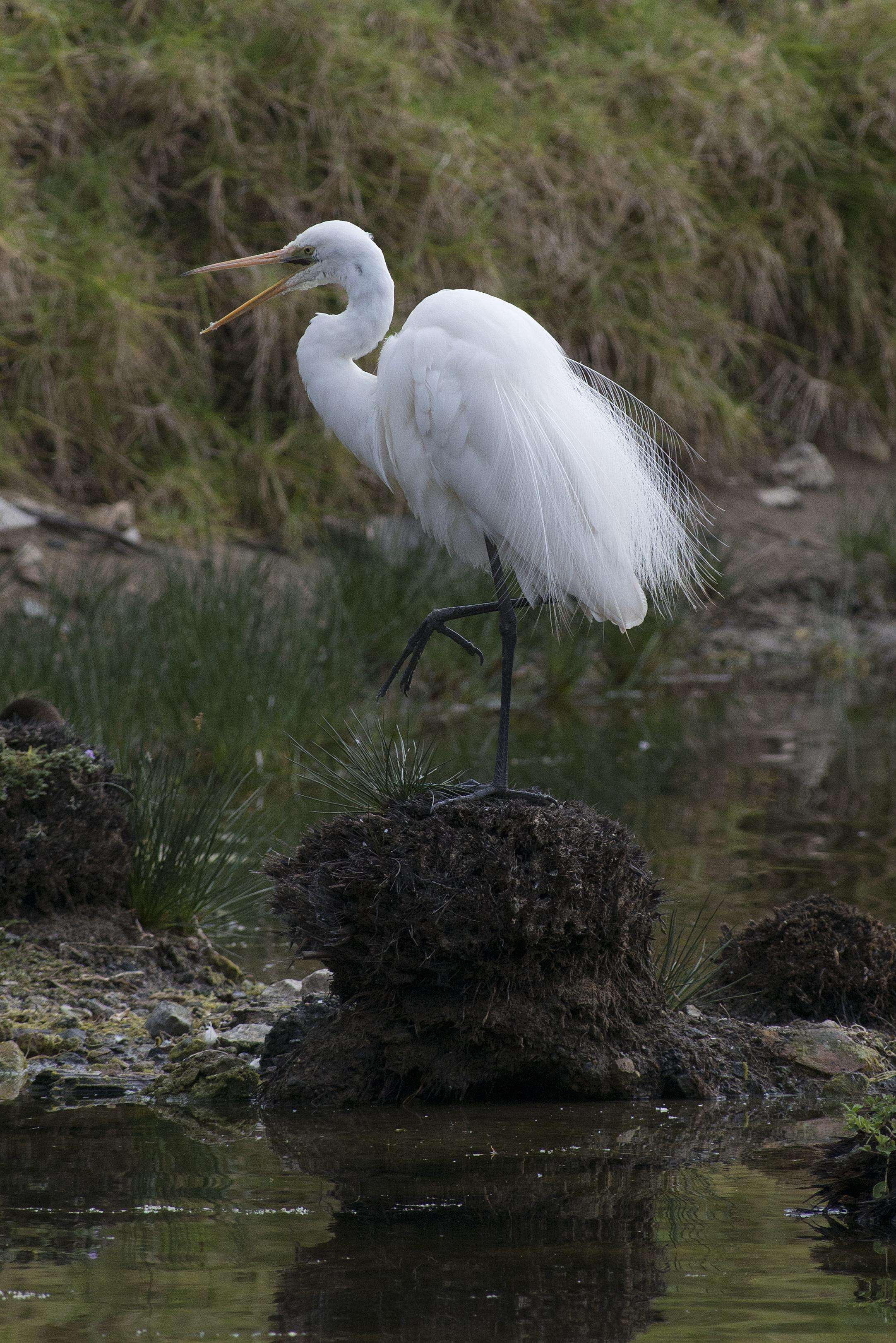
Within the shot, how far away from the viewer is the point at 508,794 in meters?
3.77

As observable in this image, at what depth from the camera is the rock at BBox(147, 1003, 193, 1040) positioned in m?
4.10

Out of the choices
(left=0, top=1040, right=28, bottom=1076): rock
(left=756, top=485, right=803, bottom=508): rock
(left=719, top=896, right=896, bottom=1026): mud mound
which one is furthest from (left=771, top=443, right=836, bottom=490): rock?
(left=0, top=1040, right=28, bottom=1076): rock

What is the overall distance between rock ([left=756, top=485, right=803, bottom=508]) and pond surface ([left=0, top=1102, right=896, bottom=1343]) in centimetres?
1007

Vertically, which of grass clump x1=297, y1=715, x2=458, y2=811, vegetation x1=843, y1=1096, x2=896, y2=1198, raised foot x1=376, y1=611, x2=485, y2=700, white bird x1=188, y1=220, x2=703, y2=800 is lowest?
vegetation x1=843, y1=1096, x2=896, y2=1198

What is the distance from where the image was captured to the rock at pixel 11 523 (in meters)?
9.62

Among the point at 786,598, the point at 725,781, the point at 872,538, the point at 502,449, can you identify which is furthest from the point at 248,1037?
the point at 872,538

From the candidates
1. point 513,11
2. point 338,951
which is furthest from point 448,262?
point 338,951

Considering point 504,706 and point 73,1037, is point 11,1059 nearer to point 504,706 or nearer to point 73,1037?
point 73,1037

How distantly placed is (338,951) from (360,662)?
5517 millimetres

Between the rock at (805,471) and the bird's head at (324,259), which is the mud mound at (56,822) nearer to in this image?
the bird's head at (324,259)

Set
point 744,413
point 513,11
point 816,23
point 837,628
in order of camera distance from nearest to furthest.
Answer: point 837,628 → point 744,413 → point 513,11 → point 816,23

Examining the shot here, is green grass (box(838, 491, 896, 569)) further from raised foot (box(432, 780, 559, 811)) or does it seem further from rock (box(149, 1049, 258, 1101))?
rock (box(149, 1049, 258, 1101))

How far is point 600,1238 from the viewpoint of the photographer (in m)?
2.73

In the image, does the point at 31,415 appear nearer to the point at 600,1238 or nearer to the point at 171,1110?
the point at 171,1110
